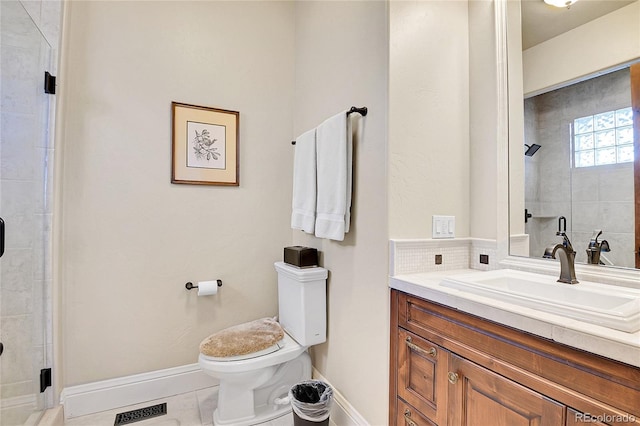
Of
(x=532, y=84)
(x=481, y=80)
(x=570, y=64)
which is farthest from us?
(x=481, y=80)

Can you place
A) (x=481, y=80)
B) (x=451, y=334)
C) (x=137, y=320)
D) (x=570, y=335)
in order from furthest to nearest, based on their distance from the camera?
1. (x=137, y=320)
2. (x=481, y=80)
3. (x=451, y=334)
4. (x=570, y=335)

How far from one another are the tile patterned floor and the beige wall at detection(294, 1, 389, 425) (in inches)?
20.8

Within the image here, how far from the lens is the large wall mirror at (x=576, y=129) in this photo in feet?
3.65

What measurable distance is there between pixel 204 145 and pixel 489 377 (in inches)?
79.2

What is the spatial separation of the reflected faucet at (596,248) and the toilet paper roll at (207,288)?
1.98 meters

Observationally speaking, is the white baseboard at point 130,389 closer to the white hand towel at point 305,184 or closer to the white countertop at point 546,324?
the white hand towel at point 305,184

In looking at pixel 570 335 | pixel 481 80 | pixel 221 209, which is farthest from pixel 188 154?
pixel 570 335

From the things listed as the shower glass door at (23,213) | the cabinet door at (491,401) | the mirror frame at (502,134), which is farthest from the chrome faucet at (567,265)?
the shower glass door at (23,213)

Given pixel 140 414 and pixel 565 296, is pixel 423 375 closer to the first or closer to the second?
pixel 565 296

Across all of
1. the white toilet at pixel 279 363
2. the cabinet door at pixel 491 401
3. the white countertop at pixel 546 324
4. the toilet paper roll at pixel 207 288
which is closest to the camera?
the white countertop at pixel 546 324

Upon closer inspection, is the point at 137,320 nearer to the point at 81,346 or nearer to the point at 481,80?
the point at 81,346

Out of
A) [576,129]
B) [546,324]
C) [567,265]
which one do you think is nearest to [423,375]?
[546,324]

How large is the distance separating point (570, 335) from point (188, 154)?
2108mm

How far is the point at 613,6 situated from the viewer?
116 cm
